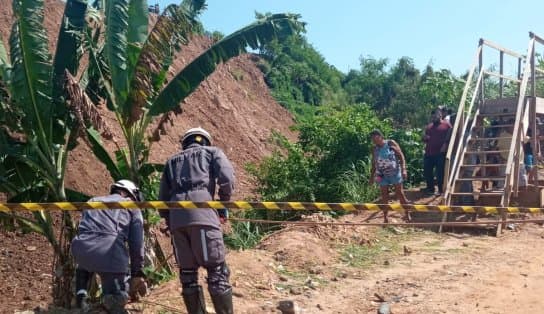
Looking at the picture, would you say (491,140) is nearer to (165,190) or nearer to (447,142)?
(447,142)

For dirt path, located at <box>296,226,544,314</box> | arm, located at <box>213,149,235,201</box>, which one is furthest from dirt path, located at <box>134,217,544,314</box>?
arm, located at <box>213,149,235,201</box>

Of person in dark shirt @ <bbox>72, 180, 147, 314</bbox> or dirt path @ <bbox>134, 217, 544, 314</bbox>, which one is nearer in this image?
person in dark shirt @ <bbox>72, 180, 147, 314</bbox>

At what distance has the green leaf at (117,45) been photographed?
6484mm

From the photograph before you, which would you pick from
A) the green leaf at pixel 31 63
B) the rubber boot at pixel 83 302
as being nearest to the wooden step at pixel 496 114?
the green leaf at pixel 31 63

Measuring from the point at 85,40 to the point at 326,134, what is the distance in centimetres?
739

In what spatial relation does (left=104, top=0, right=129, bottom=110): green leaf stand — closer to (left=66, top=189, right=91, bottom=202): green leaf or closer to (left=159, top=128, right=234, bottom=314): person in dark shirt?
(left=66, top=189, right=91, bottom=202): green leaf

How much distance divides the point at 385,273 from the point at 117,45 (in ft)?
13.1

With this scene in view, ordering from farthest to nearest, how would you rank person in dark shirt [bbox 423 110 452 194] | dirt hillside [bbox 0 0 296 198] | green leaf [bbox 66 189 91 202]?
1. dirt hillside [bbox 0 0 296 198]
2. person in dark shirt [bbox 423 110 452 194]
3. green leaf [bbox 66 189 91 202]

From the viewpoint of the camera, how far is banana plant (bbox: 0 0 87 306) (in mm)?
6203

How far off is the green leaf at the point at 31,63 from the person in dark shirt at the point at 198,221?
205 centimetres

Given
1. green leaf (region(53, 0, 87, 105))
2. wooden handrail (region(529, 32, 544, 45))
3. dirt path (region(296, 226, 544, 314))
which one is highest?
wooden handrail (region(529, 32, 544, 45))

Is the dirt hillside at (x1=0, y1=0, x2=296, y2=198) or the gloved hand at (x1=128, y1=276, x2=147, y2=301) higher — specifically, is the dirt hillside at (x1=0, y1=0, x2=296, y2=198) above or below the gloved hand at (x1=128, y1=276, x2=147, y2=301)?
above

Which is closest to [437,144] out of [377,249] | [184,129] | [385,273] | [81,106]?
[377,249]

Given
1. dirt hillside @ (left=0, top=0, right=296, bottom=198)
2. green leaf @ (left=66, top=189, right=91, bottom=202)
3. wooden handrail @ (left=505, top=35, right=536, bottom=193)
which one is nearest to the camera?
green leaf @ (left=66, top=189, right=91, bottom=202)
